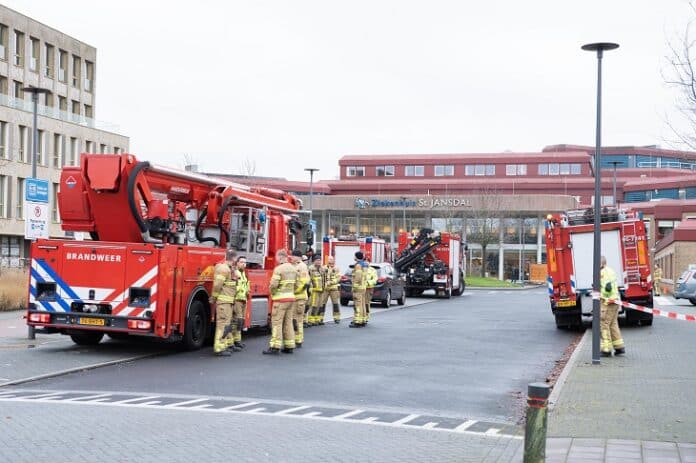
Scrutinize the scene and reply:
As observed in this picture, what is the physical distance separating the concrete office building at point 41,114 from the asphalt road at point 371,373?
37.2 m

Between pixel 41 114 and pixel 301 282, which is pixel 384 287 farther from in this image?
pixel 41 114

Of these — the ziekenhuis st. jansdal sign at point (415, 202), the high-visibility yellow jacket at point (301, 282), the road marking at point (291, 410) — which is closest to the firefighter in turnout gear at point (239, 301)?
the high-visibility yellow jacket at point (301, 282)

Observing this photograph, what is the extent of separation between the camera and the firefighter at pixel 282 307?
1551 centimetres

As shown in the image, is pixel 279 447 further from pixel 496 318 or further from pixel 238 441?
pixel 496 318

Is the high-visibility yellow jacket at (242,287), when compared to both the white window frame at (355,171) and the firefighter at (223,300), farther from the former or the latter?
the white window frame at (355,171)

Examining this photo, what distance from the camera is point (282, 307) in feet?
51.0

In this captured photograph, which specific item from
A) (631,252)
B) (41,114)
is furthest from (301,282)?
(41,114)

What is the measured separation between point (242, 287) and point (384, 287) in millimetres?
15560

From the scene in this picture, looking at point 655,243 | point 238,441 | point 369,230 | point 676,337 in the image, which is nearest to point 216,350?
point 238,441

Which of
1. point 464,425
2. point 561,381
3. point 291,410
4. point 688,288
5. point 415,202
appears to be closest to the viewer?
point 464,425

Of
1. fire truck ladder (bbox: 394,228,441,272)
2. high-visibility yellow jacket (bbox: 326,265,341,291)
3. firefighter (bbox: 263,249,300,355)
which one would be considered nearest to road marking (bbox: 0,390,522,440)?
firefighter (bbox: 263,249,300,355)

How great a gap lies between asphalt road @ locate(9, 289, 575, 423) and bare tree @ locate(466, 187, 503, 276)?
47.2 meters

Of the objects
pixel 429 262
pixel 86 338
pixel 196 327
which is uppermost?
pixel 429 262

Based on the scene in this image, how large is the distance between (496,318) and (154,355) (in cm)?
1314
